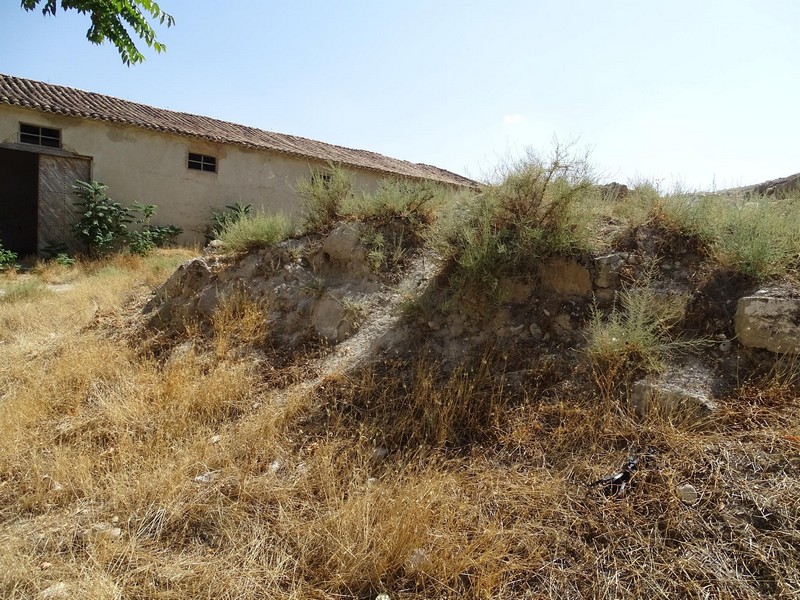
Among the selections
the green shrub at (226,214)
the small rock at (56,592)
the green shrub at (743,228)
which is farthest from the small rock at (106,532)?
the green shrub at (226,214)

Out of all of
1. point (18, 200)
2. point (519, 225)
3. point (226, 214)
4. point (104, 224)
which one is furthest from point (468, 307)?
point (18, 200)

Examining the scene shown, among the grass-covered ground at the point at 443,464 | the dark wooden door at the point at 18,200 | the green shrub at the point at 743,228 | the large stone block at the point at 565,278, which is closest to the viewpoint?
the grass-covered ground at the point at 443,464

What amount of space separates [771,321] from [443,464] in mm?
2318

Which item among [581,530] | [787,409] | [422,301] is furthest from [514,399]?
[787,409]

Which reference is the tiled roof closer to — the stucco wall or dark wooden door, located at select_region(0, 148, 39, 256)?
the stucco wall

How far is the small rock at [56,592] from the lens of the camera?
1.85 meters

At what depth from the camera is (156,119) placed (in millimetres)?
12164

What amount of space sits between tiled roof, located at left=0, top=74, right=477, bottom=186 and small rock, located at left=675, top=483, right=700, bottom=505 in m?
7.63

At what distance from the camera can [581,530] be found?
6.93ft

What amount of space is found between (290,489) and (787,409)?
2.86 m

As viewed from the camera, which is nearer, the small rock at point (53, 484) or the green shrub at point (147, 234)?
the small rock at point (53, 484)

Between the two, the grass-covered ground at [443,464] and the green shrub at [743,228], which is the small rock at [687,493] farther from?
the green shrub at [743,228]

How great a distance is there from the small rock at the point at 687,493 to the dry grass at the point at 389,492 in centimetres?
4

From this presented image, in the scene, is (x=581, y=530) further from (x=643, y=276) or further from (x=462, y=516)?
(x=643, y=276)
